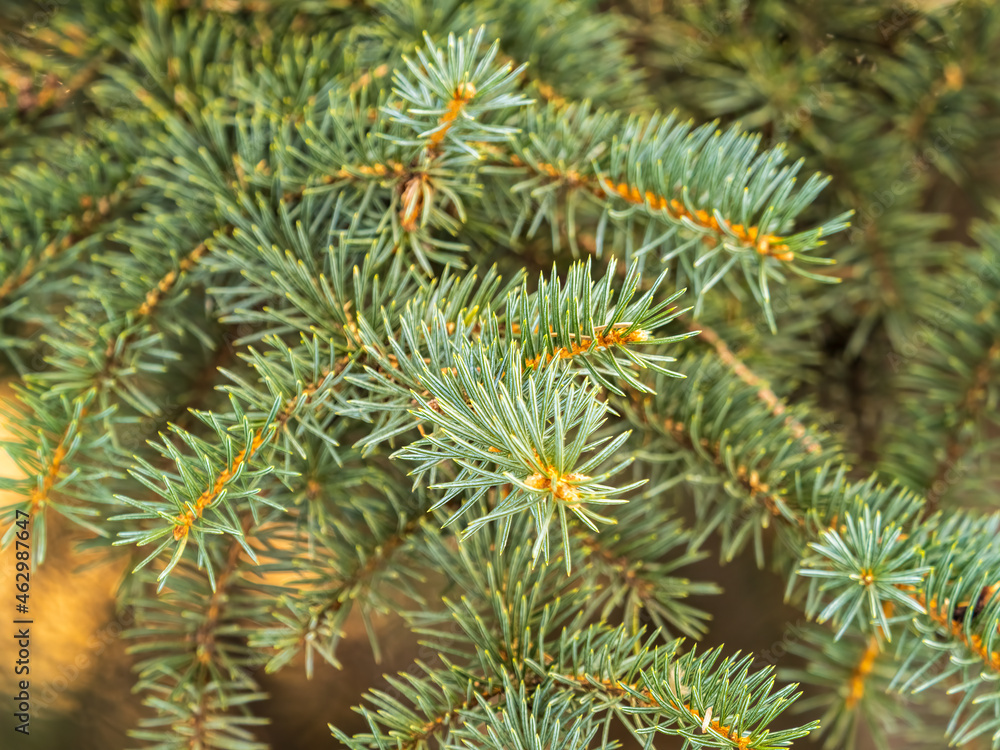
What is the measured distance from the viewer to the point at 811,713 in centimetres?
51

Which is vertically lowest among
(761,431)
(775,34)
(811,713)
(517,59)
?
(811,713)

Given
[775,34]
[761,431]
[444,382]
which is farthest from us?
[775,34]

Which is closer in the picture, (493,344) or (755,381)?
(493,344)

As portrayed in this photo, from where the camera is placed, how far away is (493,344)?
9.1 inches

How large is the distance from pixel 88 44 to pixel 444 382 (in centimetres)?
33

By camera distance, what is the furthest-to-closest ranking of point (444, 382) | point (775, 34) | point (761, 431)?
point (775, 34)
point (761, 431)
point (444, 382)

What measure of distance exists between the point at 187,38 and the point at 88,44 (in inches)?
2.6

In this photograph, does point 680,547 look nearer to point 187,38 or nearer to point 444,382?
point 444,382

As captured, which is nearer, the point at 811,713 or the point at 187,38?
the point at 187,38

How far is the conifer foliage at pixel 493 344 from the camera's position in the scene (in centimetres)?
25

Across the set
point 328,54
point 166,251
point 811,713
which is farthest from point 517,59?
point 811,713

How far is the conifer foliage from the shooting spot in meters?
0.25

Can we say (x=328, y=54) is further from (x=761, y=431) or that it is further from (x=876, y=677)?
(x=876, y=677)

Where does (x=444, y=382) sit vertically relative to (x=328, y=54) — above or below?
below
